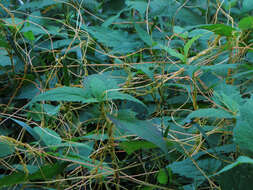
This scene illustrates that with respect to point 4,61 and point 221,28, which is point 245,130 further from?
point 4,61

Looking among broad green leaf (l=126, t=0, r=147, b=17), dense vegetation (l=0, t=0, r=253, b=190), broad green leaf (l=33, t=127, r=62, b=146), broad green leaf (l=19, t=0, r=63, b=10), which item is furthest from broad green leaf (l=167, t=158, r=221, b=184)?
broad green leaf (l=19, t=0, r=63, b=10)

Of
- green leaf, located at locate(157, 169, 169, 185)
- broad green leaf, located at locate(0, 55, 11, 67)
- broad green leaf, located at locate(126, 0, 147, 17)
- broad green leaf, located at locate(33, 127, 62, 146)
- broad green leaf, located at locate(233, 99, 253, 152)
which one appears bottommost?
green leaf, located at locate(157, 169, 169, 185)

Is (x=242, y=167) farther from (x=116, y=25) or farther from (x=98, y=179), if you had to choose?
(x=116, y=25)

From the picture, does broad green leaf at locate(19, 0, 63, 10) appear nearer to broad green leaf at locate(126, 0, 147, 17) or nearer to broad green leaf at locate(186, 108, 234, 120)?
broad green leaf at locate(126, 0, 147, 17)

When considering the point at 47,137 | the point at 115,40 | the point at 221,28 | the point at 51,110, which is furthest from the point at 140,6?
the point at 47,137

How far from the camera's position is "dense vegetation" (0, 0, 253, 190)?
62 cm

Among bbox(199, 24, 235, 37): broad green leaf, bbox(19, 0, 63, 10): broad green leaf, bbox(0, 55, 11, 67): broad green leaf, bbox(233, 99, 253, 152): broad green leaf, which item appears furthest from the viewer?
bbox(19, 0, 63, 10): broad green leaf

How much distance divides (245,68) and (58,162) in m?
0.51

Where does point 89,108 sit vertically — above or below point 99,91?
below

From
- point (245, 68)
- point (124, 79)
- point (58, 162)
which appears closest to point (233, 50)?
point (245, 68)

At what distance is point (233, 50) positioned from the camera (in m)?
0.90

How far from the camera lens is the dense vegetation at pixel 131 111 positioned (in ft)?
2.03

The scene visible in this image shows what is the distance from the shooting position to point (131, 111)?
0.75m

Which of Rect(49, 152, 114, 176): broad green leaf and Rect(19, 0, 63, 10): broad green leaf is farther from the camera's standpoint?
Rect(19, 0, 63, 10): broad green leaf
